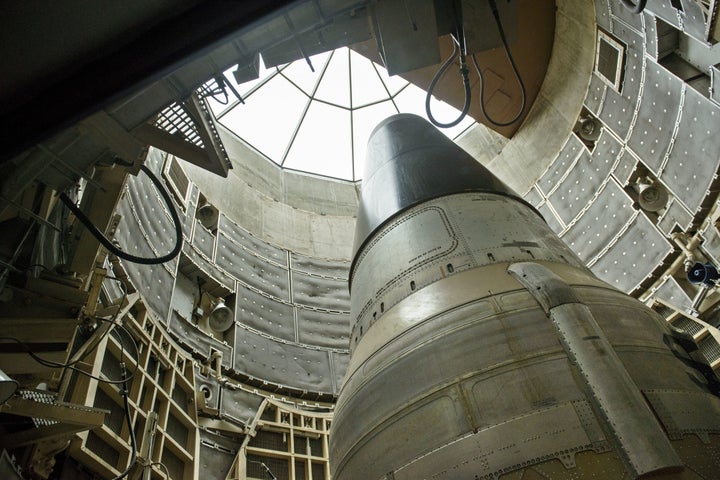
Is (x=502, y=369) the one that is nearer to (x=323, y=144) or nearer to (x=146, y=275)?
(x=146, y=275)

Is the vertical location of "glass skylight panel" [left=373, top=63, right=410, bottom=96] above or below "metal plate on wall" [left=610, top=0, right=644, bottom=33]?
above

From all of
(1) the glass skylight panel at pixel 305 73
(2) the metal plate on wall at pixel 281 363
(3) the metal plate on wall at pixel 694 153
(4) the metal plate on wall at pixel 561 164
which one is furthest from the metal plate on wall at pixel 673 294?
(1) the glass skylight panel at pixel 305 73

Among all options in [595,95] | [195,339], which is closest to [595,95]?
[595,95]

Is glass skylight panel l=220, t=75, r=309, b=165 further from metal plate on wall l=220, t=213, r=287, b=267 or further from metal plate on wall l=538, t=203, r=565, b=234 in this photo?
metal plate on wall l=538, t=203, r=565, b=234

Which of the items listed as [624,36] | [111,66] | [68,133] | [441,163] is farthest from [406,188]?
[624,36]

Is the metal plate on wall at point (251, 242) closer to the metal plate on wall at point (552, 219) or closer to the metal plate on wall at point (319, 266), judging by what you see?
the metal plate on wall at point (319, 266)

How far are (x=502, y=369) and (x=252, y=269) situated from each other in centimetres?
963

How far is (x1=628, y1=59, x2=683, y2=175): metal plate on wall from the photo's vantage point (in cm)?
814

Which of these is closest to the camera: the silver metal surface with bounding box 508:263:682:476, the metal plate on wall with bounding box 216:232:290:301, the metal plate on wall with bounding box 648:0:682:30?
the silver metal surface with bounding box 508:263:682:476

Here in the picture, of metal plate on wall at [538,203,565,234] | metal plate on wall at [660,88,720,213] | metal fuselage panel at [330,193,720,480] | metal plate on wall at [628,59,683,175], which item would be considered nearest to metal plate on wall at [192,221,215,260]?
metal fuselage panel at [330,193,720,480]

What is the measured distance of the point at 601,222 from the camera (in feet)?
→ 33.1

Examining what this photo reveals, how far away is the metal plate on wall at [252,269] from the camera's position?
37.3 feet

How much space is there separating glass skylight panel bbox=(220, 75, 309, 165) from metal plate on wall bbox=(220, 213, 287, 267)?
13.1 feet

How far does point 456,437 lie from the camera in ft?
9.00
